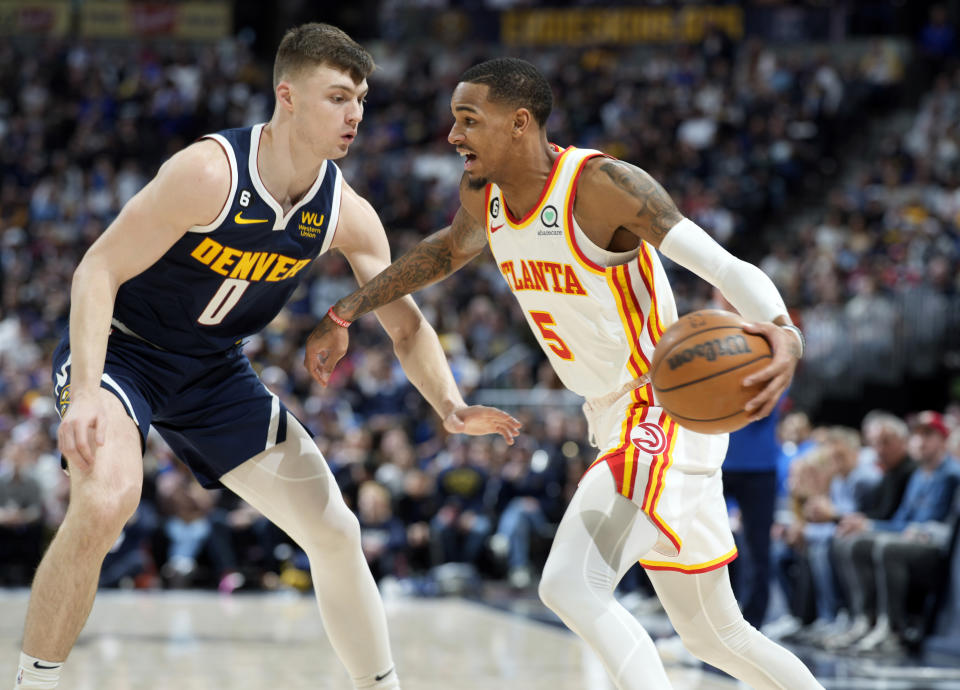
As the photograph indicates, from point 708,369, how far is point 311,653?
5.00 metres

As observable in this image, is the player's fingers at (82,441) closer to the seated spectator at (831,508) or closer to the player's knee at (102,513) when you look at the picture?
the player's knee at (102,513)

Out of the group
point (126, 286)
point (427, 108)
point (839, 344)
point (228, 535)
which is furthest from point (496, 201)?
point (427, 108)

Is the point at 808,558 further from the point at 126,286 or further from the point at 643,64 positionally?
the point at 643,64

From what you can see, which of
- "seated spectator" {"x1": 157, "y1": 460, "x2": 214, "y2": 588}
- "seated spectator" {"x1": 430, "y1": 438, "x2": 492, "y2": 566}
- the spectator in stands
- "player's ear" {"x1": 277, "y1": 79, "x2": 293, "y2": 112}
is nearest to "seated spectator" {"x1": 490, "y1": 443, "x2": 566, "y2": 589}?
"seated spectator" {"x1": 430, "y1": 438, "x2": 492, "y2": 566}

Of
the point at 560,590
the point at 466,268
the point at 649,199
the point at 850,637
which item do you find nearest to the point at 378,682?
the point at 560,590

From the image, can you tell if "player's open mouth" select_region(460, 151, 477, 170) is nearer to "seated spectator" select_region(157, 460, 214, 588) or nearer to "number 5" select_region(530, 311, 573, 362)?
"number 5" select_region(530, 311, 573, 362)

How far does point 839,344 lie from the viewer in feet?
44.5

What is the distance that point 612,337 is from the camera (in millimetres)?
3748

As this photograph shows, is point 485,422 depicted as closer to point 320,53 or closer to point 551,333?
point 551,333

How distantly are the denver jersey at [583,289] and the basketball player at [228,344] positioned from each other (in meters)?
0.38

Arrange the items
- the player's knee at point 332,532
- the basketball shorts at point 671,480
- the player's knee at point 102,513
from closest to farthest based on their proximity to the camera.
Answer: the player's knee at point 102,513
the basketball shorts at point 671,480
the player's knee at point 332,532

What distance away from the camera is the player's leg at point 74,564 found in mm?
3439

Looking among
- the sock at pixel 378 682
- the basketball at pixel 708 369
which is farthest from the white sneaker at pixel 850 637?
the basketball at pixel 708 369

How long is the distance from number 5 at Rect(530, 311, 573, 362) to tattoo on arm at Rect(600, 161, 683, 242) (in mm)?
499
